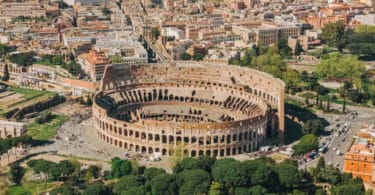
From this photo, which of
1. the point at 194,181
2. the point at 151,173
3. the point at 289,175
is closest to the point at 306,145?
the point at 289,175

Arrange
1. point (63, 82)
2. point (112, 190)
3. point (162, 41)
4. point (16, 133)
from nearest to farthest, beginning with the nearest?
point (112, 190), point (16, 133), point (63, 82), point (162, 41)

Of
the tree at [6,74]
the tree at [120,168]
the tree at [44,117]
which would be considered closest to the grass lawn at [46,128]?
the tree at [44,117]

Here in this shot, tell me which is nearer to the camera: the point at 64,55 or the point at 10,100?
the point at 10,100

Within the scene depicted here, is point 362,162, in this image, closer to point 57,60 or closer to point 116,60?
point 116,60

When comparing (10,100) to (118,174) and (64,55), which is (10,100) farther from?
(118,174)

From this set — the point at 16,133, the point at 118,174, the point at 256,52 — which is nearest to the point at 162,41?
the point at 256,52

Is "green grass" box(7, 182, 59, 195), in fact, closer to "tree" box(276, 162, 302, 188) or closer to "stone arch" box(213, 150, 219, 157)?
"stone arch" box(213, 150, 219, 157)
